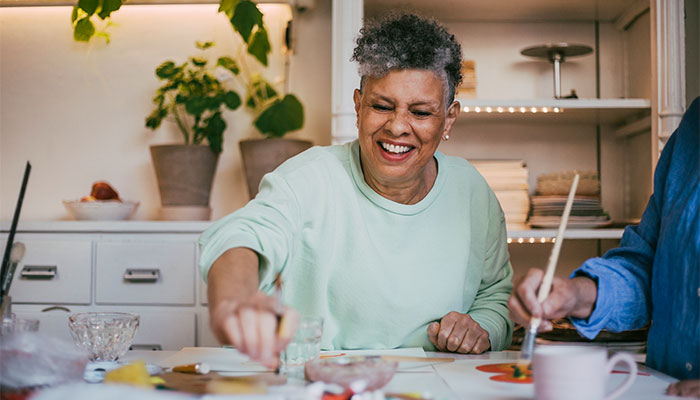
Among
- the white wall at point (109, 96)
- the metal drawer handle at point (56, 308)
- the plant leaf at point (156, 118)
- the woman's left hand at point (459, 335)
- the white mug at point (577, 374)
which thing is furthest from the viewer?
the white wall at point (109, 96)

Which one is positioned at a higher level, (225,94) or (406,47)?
(225,94)

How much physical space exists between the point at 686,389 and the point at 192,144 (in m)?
1.97

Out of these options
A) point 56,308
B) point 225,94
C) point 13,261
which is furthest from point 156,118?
point 13,261

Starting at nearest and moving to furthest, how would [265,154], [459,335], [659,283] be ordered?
[659,283] → [459,335] → [265,154]

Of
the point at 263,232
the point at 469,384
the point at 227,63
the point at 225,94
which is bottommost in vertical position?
the point at 469,384

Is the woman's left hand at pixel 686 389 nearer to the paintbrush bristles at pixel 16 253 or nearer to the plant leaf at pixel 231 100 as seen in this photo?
the paintbrush bristles at pixel 16 253

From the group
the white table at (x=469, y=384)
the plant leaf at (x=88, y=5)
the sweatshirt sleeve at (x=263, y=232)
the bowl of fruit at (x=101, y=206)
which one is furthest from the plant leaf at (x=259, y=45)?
the white table at (x=469, y=384)

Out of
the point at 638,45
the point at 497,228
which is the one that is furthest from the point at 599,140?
the point at 497,228

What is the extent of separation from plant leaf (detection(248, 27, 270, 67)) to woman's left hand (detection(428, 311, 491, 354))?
4.61 feet

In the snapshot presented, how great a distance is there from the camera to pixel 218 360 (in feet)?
3.80

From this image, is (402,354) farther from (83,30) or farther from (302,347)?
(83,30)

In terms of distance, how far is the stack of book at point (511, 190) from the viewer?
2.36 metres

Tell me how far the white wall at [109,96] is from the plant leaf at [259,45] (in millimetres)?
271

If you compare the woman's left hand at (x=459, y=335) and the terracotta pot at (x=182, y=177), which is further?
the terracotta pot at (x=182, y=177)
